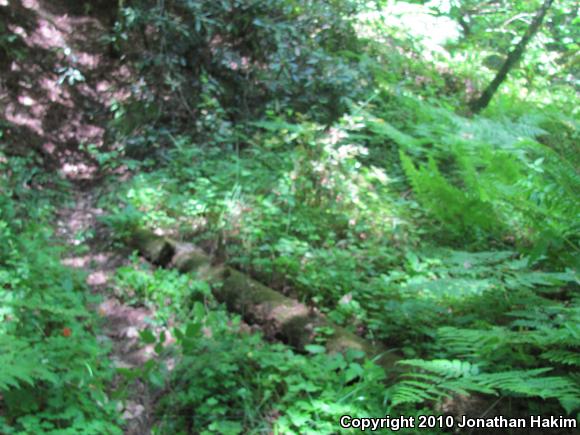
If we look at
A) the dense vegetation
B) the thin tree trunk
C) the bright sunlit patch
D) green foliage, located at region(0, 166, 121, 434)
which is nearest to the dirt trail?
the dense vegetation

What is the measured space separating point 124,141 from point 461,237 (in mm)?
3404

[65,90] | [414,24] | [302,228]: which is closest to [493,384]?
[302,228]

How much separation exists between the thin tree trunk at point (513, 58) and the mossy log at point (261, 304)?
432cm

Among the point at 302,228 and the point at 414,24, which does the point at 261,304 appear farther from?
the point at 414,24

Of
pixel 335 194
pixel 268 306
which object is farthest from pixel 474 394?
pixel 335 194

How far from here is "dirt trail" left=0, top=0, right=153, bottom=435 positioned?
185 inches

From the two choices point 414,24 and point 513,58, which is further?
point 414,24

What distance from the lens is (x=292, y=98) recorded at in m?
5.53

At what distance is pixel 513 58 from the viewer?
19.0ft

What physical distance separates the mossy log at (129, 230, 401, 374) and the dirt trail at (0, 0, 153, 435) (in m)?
0.67

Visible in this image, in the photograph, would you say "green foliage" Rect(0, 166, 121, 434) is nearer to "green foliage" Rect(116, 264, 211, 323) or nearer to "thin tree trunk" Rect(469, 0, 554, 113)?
"green foliage" Rect(116, 264, 211, 323)

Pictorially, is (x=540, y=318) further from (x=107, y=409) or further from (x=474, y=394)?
(x=107, y=409)

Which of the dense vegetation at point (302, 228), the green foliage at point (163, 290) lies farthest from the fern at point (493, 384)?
the green foliage at point (163, 290)

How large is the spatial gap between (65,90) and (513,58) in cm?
496
